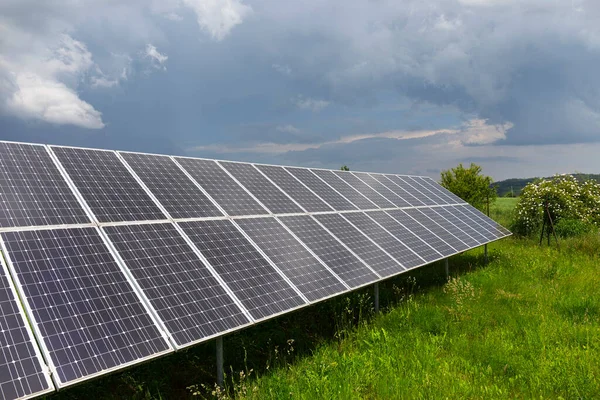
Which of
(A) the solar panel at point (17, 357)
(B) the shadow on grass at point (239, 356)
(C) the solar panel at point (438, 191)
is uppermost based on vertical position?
(C) the solar panel at point (438, 191)

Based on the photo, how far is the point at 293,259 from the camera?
→ 9234 mm

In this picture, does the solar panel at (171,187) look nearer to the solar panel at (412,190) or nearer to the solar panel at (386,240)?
the solar panel at (386,240)

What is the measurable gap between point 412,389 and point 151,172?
7.31m

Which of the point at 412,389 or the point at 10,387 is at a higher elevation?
the point at 10,387

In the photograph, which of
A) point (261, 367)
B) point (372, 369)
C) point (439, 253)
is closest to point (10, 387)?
point (261, 367)

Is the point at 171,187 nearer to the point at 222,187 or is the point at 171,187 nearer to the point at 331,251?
the point at 222,187

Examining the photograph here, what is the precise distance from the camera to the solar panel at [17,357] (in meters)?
4.58

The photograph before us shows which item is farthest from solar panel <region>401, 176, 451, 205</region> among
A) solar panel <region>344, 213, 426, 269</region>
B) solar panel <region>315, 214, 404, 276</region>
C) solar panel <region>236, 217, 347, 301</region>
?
solar panel <region>236, 217, 347, 301</region>

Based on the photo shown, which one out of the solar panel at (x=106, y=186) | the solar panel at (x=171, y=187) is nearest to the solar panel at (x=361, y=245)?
the solar panel at (x=171, y=187)

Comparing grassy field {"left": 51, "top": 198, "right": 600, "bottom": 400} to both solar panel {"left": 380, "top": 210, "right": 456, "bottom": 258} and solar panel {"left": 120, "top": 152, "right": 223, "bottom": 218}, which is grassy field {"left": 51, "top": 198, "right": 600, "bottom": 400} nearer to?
solar panel {"left": 380, "top": 210, "right": 456, "bottom": 258}

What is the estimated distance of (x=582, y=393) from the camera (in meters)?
7.47

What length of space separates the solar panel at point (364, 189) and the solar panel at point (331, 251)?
5365mm

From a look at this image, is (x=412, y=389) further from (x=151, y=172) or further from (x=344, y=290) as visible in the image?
(x=151, y=172)

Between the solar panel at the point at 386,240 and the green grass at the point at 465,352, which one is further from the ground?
the solar panel at the point at 386,240
